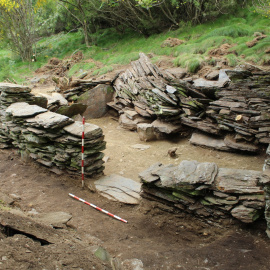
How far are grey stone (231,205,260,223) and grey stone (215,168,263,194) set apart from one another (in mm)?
309

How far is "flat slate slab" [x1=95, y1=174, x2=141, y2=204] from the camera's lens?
254 inches

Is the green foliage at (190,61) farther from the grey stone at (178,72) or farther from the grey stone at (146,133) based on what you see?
the grey stone at (146,133)

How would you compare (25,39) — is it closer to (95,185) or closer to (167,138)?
(167,138)

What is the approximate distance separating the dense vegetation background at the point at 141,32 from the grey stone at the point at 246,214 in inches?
296

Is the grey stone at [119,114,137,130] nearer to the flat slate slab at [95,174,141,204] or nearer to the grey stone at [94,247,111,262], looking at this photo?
the flat slate slab at [95,174,141,204]

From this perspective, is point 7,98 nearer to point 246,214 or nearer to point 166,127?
point 166,127

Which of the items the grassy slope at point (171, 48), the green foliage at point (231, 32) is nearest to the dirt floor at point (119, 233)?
the grassy slope at point (171, 48)

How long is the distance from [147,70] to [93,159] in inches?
293

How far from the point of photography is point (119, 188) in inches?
269

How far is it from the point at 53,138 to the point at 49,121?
1.67 ft

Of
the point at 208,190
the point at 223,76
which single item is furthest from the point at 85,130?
the point at 223,76

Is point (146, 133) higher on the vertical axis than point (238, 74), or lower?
lower

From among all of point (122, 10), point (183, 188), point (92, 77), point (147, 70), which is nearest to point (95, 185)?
point (183, 188)

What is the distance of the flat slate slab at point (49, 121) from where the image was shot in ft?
23.2
